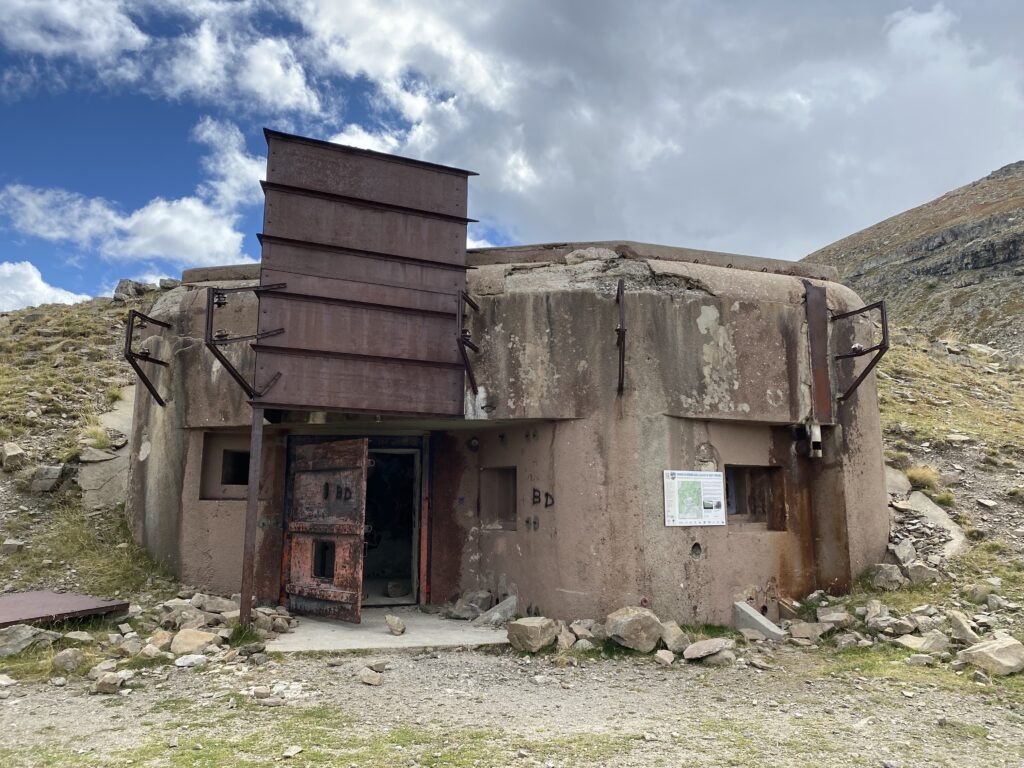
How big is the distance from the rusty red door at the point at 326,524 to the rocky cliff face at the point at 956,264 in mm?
30777

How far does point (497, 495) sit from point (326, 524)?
6.98 ft

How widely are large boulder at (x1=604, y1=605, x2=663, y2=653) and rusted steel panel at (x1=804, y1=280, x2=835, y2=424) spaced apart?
325 cm

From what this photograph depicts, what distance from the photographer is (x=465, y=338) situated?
26.1ft

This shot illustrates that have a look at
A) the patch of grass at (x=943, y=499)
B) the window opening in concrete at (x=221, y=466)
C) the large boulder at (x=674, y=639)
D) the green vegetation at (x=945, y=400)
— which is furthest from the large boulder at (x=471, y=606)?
the green vegetation at (x=945, y=400)

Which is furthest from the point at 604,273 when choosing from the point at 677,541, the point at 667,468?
the point at 677,541

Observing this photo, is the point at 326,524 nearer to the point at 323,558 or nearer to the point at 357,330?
the point at 323,558

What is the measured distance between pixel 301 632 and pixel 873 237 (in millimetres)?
60649

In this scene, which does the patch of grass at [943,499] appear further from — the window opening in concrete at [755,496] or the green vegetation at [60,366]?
the green vegetation at [60,366]

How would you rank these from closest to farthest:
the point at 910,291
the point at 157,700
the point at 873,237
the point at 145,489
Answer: the point at 157,700 → the point at 145,489 → the point at 910,291 → the point at 873,237

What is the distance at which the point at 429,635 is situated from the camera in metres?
7.61

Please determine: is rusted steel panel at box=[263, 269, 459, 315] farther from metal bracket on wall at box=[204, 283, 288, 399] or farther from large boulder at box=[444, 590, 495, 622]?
large boulder at box=[444, 590, 495, 622]

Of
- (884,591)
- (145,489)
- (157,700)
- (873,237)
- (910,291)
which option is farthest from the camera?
(873,237)

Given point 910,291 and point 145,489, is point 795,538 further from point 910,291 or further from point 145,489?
point 910,291

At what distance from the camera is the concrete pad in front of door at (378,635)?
6.98 m
